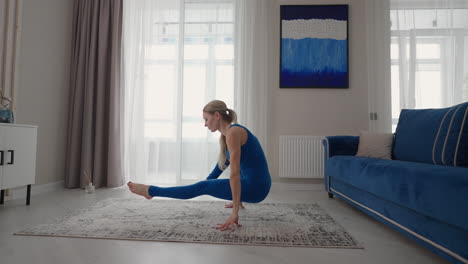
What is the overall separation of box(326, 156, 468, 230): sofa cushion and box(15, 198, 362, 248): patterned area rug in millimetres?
335

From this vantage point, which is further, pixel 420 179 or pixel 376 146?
pixel 376 146

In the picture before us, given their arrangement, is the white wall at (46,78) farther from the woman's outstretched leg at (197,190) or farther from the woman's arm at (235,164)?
the woman's arm at (235,164)

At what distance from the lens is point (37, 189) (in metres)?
2.82

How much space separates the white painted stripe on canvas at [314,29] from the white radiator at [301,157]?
4.28 feet

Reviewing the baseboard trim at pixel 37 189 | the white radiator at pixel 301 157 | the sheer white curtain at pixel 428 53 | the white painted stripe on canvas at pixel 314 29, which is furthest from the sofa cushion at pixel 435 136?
the baseboard trim at pixel 37 189

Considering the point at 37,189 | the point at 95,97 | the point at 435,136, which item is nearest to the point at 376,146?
the point at 435,136

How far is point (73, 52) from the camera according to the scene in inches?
132

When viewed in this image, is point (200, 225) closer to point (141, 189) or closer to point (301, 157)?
point (141, 189)

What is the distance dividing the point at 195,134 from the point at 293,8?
2040mm

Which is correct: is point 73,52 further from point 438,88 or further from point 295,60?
point 438,88

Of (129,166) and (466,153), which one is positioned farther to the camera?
(129,166)

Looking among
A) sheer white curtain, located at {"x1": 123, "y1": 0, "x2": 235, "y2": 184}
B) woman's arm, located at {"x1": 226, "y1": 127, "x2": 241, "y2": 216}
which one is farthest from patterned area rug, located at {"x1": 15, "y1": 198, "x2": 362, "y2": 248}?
sheer white curtain, located at {"x1": 123, "y1": 0, "x2": 235, "y2": 184}

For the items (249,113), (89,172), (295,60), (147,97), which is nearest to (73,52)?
(147,97)

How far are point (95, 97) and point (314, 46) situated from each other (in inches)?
110
